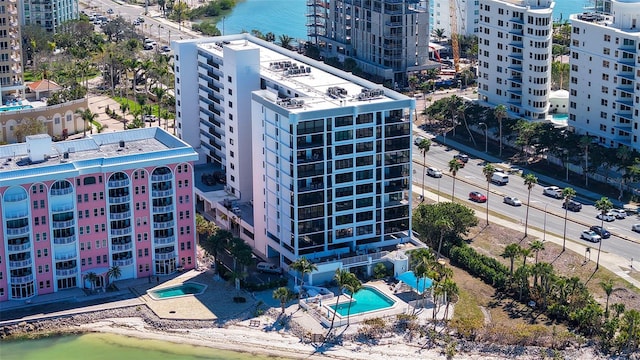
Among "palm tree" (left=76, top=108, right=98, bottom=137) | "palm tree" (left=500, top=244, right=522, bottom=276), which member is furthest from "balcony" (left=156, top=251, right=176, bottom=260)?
"palm tree" (left=76, top=108, right=98, bottom=137)

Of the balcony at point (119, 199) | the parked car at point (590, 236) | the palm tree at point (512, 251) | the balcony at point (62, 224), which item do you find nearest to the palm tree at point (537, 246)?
the palm tree at point (512, 251)

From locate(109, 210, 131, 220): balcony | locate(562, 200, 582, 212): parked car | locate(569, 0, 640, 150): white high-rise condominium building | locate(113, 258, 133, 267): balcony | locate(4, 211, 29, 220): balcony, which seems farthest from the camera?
locate(569, 0, 640, 150): white high-rise condominium building

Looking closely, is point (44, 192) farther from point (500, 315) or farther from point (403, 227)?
point (500, 315)

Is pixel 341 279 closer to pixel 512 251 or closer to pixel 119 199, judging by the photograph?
pixel 512 251

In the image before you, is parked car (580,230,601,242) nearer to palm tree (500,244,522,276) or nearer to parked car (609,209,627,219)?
parked car (609,209,627,219)

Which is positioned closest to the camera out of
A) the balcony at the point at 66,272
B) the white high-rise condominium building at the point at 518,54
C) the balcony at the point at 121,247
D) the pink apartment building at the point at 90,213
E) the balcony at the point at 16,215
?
the balcony at the point at 16,215

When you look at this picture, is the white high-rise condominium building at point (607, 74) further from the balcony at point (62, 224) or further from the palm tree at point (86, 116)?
the balcony at point (62, 224)
